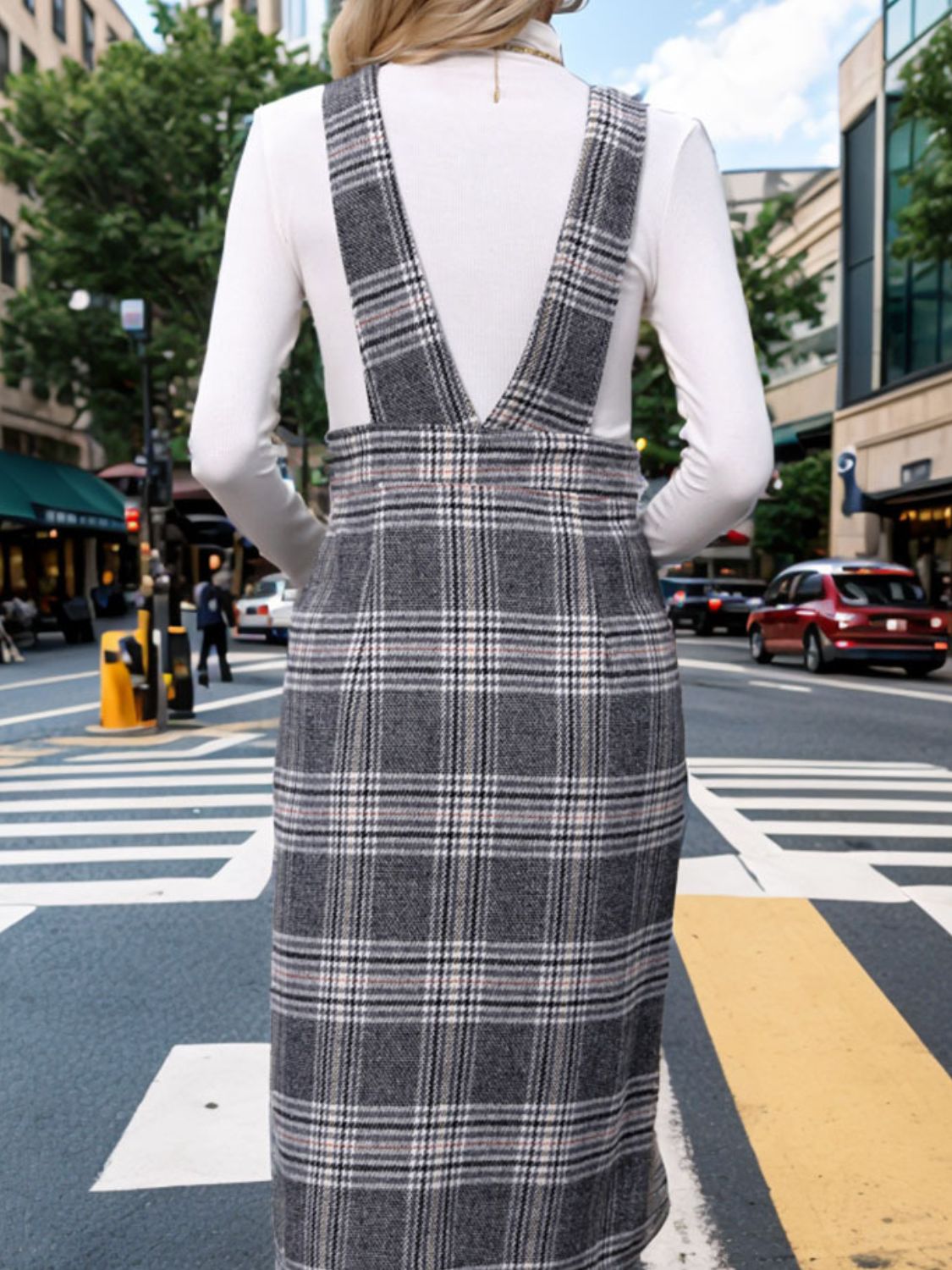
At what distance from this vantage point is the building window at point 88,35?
131 feet

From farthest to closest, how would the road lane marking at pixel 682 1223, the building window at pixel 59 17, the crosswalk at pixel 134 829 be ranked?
1. the building window at pixel 59 17
2. the crosswalk at pixel 134 829
3. the road lane marking at pixel 682 1223

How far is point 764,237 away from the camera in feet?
94.0

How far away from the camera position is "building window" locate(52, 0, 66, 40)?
37281mm

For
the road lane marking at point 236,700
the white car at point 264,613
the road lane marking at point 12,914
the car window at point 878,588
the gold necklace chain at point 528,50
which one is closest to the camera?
the gold necklace chain at point 528,50

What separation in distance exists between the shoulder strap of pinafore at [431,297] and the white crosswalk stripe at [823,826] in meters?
3.89

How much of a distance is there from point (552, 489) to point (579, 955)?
530 millimetres

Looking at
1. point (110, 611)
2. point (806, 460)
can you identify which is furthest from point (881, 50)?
point (110, 611)

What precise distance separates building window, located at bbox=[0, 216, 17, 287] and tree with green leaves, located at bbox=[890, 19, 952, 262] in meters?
22.5

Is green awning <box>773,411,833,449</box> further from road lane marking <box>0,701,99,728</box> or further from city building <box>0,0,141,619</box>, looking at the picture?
road lane marking <box>0,701,99,728</box>

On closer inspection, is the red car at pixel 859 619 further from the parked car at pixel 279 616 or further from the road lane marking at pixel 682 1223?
the road lane marking at pixel 682 1223

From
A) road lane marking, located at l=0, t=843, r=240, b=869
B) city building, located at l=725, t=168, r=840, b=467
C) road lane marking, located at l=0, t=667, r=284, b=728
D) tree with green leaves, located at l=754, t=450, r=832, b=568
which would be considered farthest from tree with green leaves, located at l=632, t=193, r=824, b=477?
road lane marking, located at l=0, t=843, r=240, b=869

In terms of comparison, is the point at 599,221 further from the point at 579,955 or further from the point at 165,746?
the point at 165,746

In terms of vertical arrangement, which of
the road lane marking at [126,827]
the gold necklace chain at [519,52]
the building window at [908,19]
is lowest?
the road lane marking at [126,827]

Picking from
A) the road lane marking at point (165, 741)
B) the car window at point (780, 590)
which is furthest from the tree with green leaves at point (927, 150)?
the road lane marking at point (165, 741)
